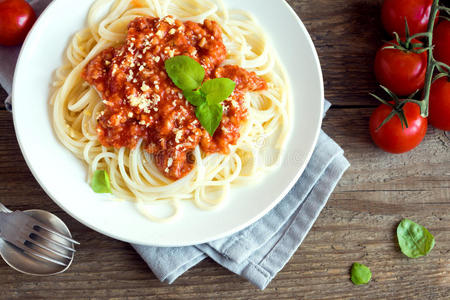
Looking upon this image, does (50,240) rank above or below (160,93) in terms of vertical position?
below

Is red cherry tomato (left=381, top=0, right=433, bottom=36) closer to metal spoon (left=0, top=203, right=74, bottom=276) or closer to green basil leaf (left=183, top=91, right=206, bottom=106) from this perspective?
green basil leaf (left=183, top=91, right=206, bottom=106)

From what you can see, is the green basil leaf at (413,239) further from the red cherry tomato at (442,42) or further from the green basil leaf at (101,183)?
the green basil leaf at (101,183)

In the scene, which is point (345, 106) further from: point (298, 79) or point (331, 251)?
point (331, 251)

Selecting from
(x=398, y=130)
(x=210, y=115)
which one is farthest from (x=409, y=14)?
(x=210, y=115)

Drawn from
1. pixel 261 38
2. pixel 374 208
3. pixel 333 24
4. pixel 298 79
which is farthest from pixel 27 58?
pixel 374 208

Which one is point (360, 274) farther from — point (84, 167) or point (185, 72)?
point (84, 167)
